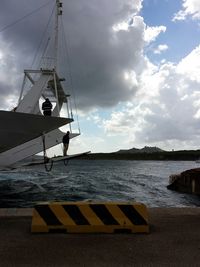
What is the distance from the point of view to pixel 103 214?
308 inches

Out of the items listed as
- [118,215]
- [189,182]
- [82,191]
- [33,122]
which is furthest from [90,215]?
[189,182]

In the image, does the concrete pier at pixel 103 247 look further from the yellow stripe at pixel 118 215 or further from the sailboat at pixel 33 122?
the sailboat at pixel 33 122

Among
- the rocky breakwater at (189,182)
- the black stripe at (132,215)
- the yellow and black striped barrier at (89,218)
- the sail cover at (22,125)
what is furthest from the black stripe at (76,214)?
the rocky breakwater at (189,182)

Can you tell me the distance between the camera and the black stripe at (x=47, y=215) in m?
7.71

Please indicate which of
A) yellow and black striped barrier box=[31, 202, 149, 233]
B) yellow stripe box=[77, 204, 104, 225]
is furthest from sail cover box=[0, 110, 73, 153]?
yellow stripe box=[77, 204, 104, 225]

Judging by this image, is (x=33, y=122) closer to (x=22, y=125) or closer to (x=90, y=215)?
(x=22, y=125)

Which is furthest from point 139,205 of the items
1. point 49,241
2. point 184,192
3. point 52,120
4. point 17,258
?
point 184,192

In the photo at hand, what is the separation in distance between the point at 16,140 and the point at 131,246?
705cm

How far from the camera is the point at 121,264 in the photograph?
5.84m

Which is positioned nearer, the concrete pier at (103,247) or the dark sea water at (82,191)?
the concrete pier at (103,247)

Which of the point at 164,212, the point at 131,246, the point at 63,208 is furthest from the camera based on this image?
the point at 164,212

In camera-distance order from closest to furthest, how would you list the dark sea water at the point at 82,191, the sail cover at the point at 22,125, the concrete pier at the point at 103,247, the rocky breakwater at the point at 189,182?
the concrete pier at the point at 103,247 → the sail cover at the point at 22,125 → the dark sea water at the point at 82,191 → the rocky breakwater at the point at 189,182

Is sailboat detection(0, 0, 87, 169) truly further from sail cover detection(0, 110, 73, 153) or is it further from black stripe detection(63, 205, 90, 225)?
black stripe detection(63, 205, 90, 225)

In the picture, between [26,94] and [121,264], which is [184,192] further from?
[121,264]
